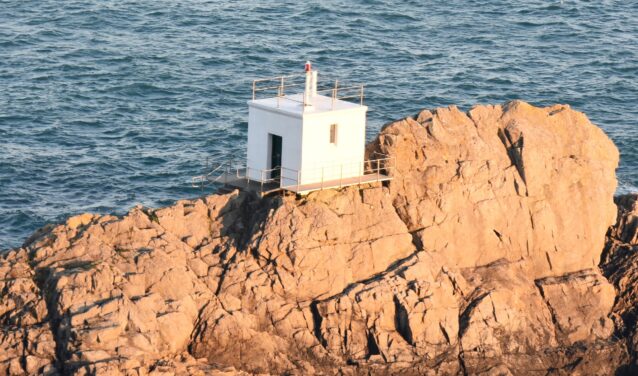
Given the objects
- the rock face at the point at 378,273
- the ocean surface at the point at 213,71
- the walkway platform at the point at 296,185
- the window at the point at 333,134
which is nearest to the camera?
the rock face at the point at 378,273

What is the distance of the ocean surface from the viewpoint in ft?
236

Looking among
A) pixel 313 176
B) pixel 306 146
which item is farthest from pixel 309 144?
pixel 313 176

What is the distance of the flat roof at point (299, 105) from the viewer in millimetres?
49719

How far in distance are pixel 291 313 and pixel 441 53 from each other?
4991 cm

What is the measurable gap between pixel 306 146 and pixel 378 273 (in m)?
4.59

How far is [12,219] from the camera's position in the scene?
64.8 metres

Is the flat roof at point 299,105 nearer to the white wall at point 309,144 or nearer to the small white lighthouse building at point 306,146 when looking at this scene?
the small white lighthouse building at point 306,146

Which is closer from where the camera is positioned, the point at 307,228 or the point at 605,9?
the point at 307,228

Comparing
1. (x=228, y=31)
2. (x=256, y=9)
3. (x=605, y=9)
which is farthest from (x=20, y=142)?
(x=605, y=9)

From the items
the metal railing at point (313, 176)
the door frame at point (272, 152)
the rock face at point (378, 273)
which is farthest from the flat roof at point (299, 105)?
the rock face at point (378, 273)

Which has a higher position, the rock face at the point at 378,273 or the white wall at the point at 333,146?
the white wall at the point at 333,146

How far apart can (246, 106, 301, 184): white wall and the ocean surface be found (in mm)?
15448

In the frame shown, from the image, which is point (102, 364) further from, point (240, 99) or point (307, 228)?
point (240, 99)

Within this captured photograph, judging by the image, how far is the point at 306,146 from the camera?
49625 mm
